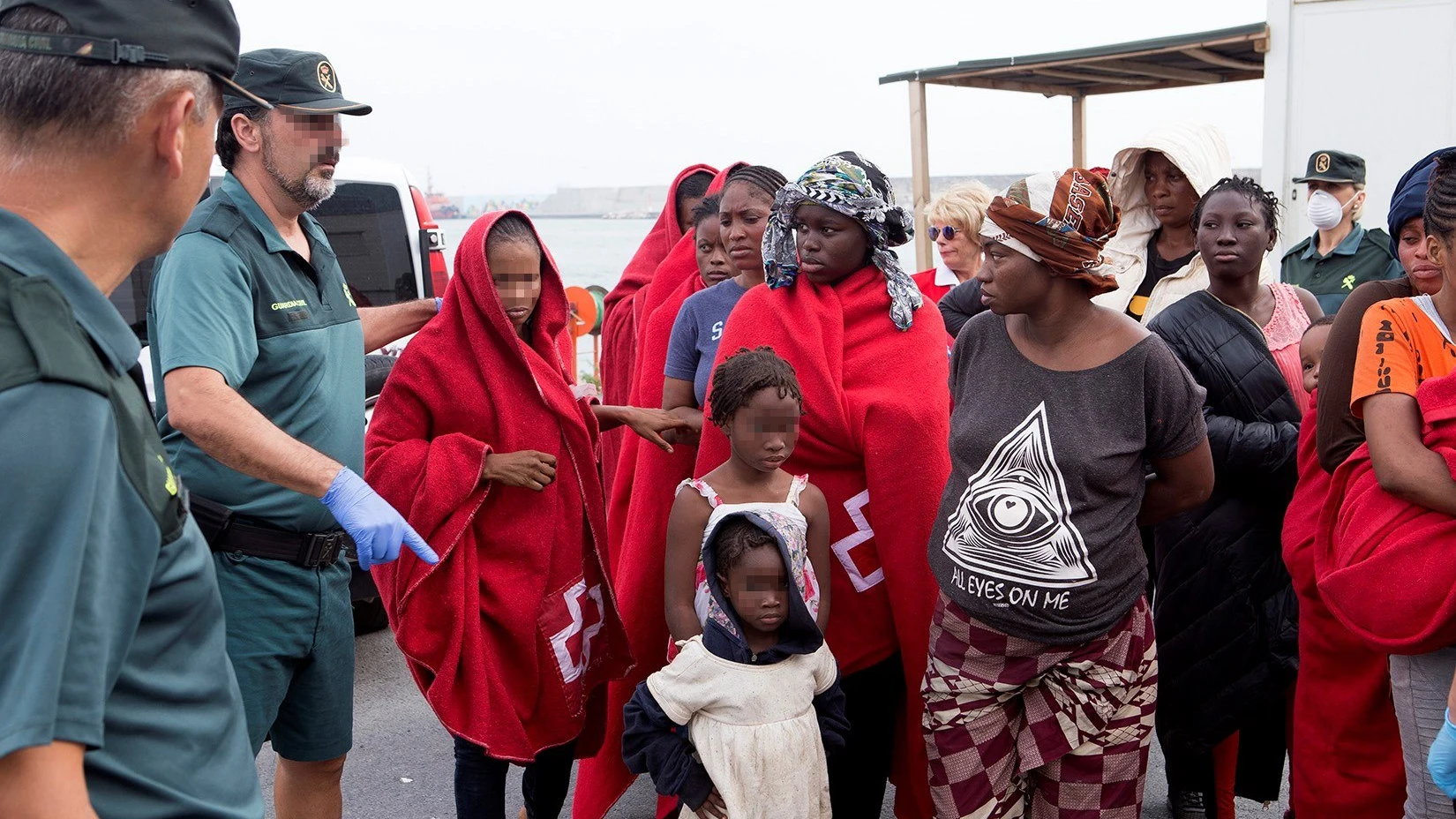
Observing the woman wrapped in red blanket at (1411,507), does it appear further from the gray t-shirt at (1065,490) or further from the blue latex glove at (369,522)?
the blue latex glove at (369,522)

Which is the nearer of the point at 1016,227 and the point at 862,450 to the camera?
the point at 1016,227

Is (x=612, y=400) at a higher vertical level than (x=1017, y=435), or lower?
lower

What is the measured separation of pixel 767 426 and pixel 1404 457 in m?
1.33

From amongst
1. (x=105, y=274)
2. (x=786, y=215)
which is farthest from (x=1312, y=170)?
(x=105, y=274)

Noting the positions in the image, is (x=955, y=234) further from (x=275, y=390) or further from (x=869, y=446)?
(x=275, y=390)

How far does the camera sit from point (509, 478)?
2840mm

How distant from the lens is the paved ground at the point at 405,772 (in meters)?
3.79

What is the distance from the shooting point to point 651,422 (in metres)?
3.22

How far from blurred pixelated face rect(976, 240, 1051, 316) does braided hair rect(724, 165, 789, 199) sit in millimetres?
1242

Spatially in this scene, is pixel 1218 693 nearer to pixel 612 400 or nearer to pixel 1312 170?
pixel 612 400

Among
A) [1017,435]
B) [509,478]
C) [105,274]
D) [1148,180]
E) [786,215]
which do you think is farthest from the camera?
[1148,180]

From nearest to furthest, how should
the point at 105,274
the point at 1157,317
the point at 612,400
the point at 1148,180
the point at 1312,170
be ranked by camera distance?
the point at 105,274
the point at 1157,317
the point at 1148,180
the point at 612,400
the point at 1312,170

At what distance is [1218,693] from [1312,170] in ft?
14.0

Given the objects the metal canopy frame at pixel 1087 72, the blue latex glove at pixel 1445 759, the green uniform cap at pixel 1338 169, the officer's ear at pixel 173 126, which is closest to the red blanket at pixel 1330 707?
the blue latex glove at pixel 1445 759
